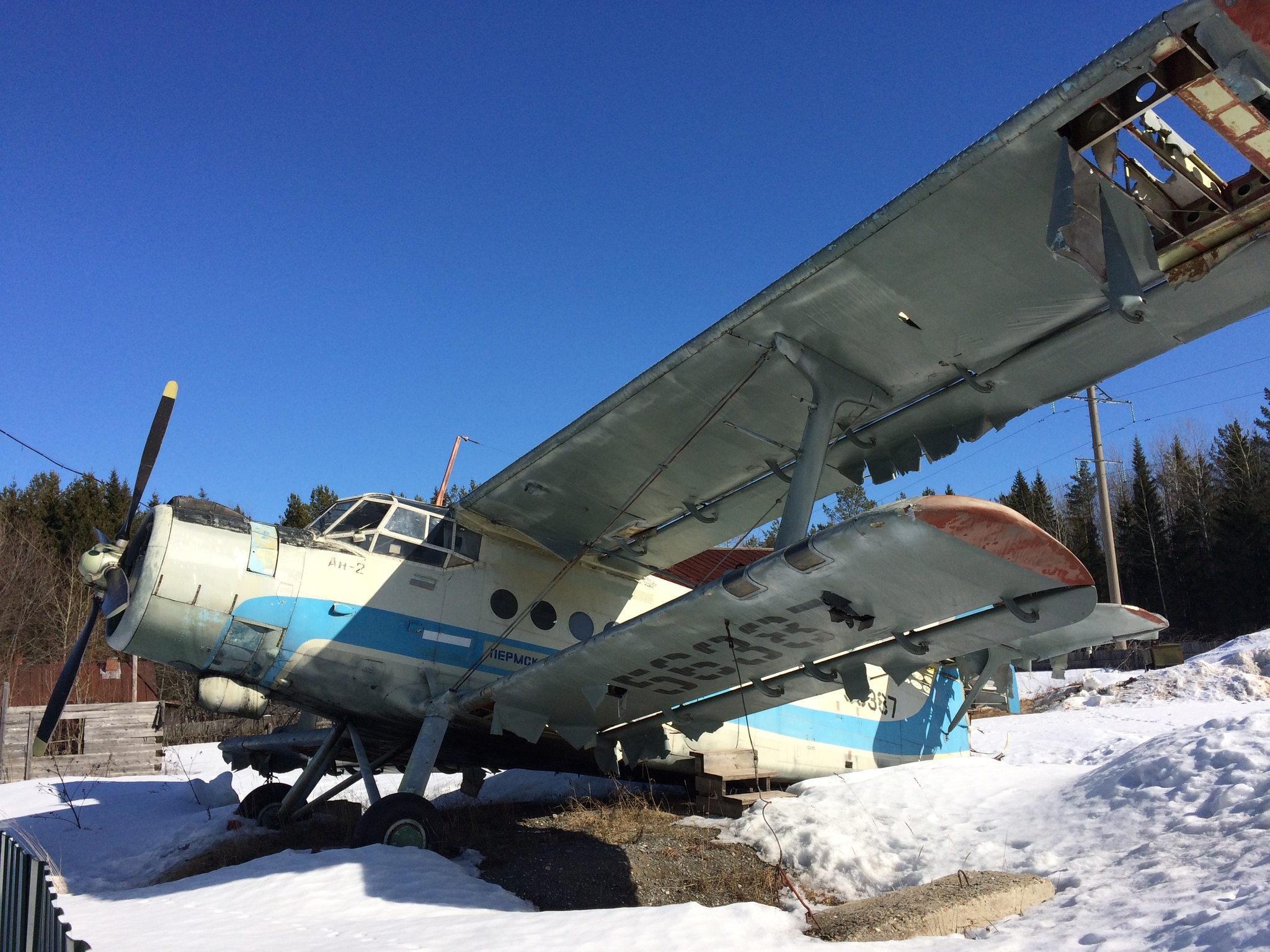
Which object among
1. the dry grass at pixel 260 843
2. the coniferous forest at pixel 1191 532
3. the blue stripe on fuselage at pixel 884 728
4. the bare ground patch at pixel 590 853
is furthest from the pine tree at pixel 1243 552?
the dry grass at pixel 260 843

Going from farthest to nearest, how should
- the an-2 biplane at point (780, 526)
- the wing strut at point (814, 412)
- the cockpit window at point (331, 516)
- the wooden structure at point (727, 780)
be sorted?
the wooden structure at point (727, 780), the cockpit window at point (331, 516), the wing strut at point (814, 412), the an-2 biplane at point (780, 526)

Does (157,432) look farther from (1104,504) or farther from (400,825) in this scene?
(1104,504)

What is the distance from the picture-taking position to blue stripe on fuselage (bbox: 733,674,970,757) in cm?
1067

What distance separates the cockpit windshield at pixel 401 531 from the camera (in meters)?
8.59

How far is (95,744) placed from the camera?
60.2 ft

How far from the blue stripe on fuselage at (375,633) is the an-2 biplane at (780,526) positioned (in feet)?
0.08

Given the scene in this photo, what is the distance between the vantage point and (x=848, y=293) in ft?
20.2

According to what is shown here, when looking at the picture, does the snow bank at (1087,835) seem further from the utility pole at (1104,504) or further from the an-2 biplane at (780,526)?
the utility pole at (1104,504)

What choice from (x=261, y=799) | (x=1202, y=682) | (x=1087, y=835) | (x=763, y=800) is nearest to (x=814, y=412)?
(x=1087, y=835)

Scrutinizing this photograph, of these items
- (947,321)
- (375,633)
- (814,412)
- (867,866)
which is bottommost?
(867,866)

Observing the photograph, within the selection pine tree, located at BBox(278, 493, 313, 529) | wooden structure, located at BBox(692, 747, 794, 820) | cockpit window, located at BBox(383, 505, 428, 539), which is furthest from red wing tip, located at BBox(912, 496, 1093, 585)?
pine tree, located at BBox(278, 493, 313, 529)

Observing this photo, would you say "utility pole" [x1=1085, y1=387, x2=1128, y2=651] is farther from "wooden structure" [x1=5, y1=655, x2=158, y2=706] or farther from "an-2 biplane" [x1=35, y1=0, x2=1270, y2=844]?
"wooden structure" [x1=5, y1=655, x2=158, y2=706]

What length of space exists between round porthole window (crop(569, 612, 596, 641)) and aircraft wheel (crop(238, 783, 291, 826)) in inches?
190

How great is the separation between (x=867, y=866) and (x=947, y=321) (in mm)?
4970
